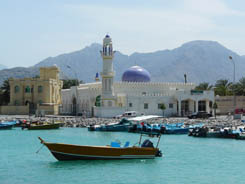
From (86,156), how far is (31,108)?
49983mm

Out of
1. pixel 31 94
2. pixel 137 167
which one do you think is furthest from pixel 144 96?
pixel 137 167

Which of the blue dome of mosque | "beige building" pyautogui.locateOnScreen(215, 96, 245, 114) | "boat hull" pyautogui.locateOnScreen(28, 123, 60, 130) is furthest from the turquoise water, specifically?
"beige building" pyautogui.locateOnScreen(215, 96, 245, 114)

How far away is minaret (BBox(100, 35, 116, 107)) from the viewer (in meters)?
59.2

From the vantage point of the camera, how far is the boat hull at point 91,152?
25406 mm

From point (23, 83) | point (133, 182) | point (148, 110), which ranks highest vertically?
point (23, 83)

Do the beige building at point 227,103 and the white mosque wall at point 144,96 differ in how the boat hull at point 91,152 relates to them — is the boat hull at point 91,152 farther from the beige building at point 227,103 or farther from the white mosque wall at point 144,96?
the beige building at point 227,103

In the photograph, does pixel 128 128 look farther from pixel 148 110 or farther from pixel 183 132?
pixel 148 110

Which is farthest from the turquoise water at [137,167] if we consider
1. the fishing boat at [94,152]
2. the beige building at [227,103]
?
the beige building at [227,103]

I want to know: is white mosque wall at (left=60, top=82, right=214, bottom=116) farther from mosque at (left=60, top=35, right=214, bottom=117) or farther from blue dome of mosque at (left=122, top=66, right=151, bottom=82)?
blue dome of mosque at (left=122, top=66, right=151, bottom=82)

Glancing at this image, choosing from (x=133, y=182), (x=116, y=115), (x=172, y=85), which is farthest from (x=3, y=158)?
(x=172, y=85)

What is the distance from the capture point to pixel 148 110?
60.2 metres

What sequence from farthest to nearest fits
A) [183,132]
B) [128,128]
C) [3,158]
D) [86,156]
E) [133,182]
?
1. [128,128]
2. [183,132]
3. [3,158]
4. [86,156]
5. [133,182]

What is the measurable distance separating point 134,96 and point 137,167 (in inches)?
1405

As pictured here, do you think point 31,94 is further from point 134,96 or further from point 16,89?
point 134,96
